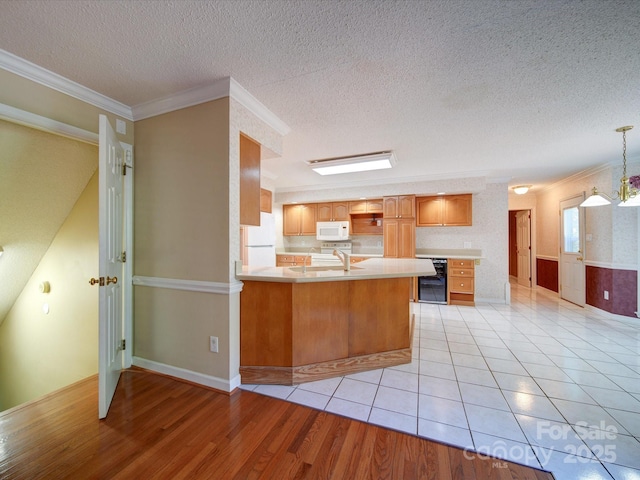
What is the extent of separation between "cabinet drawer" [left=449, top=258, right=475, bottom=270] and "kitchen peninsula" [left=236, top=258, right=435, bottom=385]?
280 centimetres

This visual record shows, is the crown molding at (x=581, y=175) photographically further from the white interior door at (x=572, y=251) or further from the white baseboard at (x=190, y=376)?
the white baseboard at (x=190, y=376)

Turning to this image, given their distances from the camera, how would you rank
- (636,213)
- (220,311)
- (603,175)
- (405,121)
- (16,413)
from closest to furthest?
1. (16,413)
2. (220,311)
3. (405,121)
4. (636,213)
5. (603,175)

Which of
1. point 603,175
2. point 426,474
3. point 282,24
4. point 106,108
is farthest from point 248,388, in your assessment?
point 603,175

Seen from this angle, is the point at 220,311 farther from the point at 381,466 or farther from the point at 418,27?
the point at 418,27

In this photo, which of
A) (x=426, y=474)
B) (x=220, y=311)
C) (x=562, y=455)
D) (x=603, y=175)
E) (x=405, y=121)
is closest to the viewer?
(x=426, y=474)

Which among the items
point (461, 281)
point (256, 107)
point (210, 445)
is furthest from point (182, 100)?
point (461, 281)

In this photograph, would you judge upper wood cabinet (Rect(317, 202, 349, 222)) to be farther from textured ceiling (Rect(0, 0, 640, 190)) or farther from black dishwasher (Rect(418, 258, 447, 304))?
textured ceiling (Rect(0, 0, 640, 190))

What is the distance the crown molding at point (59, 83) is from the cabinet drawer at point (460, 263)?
5.11 meters

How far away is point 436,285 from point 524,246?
3848mm

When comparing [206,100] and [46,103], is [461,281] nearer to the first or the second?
[206,100]

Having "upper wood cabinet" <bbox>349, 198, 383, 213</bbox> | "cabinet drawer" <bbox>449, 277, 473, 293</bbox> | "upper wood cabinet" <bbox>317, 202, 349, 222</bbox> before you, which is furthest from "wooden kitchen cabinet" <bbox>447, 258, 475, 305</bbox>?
"upper wood cabinet" <bbox>317, 202, 349, 222</bbox>

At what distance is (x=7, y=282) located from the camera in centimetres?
279

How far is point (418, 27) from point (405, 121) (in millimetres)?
1200

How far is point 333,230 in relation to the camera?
5.61m
